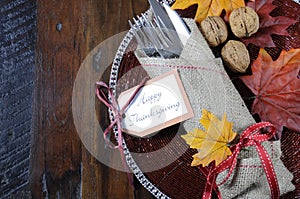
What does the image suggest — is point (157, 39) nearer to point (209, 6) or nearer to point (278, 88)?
point (209, 6)

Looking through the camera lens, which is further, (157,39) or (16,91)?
(16,91)

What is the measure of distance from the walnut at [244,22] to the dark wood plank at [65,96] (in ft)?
0.66

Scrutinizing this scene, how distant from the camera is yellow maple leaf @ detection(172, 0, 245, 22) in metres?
0.90

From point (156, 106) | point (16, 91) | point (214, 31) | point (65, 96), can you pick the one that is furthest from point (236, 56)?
point (16, 91)

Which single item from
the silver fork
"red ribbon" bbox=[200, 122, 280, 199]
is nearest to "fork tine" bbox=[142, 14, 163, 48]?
the silver fork

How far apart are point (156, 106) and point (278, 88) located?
0.72 feet

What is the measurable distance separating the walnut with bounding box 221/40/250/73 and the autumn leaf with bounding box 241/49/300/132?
2cm

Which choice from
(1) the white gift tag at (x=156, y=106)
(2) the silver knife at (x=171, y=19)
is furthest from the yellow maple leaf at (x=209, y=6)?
(1) the white gift tag at (x=156, y=106)

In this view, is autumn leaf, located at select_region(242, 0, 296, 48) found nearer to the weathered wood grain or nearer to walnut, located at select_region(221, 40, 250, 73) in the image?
walnut, located at select_region(221, 40, 250, 73)

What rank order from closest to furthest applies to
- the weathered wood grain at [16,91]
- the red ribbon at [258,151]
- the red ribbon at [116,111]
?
the red ribbon at [258,151]
the red ribbon at [116,111]
the weathered wood grain at [16,91]

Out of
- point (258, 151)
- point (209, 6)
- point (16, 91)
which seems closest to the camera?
point (258, 151)

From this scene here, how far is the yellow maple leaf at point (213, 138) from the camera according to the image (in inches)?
32.2

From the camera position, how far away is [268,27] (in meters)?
0.88

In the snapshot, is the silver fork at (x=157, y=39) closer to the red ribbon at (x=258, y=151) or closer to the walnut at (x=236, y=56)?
the walnut at (x=236, y=56)
